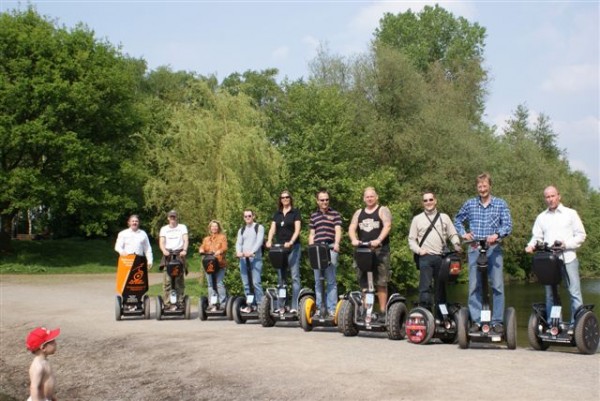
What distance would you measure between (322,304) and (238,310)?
2153 mm

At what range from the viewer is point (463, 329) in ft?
31.8

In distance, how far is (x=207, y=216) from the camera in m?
28.7

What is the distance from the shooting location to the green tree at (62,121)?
37.8 metres

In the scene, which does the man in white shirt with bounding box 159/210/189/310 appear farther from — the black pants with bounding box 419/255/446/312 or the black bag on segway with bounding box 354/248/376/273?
the black pants with bounding box 419/255/446/312

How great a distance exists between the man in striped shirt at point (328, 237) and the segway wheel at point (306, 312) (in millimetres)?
125

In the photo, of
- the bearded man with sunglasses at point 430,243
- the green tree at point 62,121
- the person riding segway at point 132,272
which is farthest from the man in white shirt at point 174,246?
the green tree at point 62,121

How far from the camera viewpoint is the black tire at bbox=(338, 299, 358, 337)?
1120 centimetres

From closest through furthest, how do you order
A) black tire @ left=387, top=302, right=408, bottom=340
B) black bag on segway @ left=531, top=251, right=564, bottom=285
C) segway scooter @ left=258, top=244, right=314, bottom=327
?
black bag on segway @ left=531, top=251, right=564, bottom=285
black tire @ left=387, top=302, right=408, bottom=340
segway scooter @ left=258, top=244, right=314, bottom=327

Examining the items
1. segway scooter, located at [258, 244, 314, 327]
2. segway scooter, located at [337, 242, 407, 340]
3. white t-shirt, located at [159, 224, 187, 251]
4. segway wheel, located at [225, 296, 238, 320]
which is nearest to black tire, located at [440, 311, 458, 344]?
segway scooter, located at [337, 242, 407, 340]

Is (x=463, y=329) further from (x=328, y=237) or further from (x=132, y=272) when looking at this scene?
(x=132, y=272)

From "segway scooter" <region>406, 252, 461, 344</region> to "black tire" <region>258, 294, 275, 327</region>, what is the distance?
11.1ft

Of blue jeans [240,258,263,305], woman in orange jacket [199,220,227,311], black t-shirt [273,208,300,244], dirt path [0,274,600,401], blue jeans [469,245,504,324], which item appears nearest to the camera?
dirt path [0,274,600,401]

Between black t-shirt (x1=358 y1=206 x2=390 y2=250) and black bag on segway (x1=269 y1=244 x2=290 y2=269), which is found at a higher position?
black t-shirt (x1=358 y1=206 x2=390 y2=250)

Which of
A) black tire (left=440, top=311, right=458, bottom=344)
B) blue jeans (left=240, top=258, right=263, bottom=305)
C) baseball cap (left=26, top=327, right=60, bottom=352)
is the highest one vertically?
blue jeans (left=240, top=258, right=263, bottom=305)
